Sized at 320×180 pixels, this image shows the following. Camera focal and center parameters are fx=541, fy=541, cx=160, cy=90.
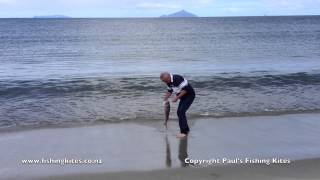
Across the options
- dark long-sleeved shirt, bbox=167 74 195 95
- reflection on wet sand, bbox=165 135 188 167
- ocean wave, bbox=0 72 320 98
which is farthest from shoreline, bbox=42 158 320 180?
ocean wave, bbox=0 72 320 98

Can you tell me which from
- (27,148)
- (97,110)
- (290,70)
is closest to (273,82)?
(290,70)

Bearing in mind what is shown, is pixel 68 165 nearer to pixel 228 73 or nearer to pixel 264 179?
pixel 264 179

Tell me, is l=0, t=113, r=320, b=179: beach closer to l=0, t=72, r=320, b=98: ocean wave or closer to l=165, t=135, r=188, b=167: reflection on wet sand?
l=165, t=135, r=188, b=167: reflection on wet sand

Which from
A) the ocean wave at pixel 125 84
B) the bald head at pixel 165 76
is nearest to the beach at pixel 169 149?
the bald head at pixel 165 76

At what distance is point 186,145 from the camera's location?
470 inches

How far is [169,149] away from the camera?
37.9 feet

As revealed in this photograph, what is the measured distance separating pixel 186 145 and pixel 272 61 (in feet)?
89.8

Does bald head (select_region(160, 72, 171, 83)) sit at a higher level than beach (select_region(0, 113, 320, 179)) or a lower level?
higher

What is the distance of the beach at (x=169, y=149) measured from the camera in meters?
9.81

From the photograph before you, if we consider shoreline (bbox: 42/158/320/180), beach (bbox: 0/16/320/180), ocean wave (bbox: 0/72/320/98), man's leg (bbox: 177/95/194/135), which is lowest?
ocean wave (bbox: 0/72/320/98)

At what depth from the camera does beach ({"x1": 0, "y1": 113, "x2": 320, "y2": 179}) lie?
981cm

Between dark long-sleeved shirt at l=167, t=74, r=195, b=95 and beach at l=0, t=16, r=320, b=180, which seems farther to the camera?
dark long-sleeved shirt at l=167, t=74, r=195, b=95

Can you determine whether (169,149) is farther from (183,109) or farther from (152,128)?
(152,128)

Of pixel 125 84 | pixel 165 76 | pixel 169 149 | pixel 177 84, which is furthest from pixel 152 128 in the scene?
pixel 125 84
